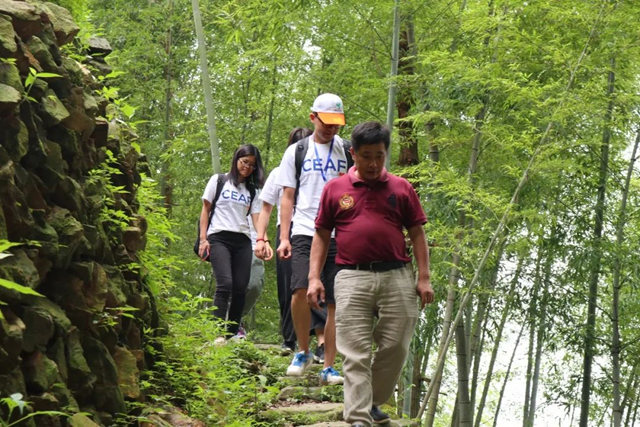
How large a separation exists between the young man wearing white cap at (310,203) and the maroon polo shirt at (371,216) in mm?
1005

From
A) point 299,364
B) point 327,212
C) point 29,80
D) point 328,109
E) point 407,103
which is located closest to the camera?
point 29,80

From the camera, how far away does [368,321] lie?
13.7 feet

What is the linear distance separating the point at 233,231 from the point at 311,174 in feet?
4.34

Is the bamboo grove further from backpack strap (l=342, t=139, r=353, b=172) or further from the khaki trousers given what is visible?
the khaki trousers

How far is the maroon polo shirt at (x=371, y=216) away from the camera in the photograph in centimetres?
414

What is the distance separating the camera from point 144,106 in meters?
14.3

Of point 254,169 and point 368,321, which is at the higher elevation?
point 254,169

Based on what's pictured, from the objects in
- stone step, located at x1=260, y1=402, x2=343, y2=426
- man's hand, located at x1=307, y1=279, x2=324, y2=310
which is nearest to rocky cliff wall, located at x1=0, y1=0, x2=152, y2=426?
man's hand, located at x1=307, y1=279, x2=324, y2=310

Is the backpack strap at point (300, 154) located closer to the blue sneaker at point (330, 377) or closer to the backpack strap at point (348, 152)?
the backpack strap at point (348, 152)

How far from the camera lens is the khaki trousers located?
4.09 meters

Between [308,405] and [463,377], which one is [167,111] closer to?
[463,377]

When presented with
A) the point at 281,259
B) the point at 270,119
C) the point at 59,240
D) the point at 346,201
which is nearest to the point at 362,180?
the point at 346,201

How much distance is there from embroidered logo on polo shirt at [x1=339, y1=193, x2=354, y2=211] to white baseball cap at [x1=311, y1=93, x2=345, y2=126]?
1.03 meters

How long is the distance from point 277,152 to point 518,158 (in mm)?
4963
